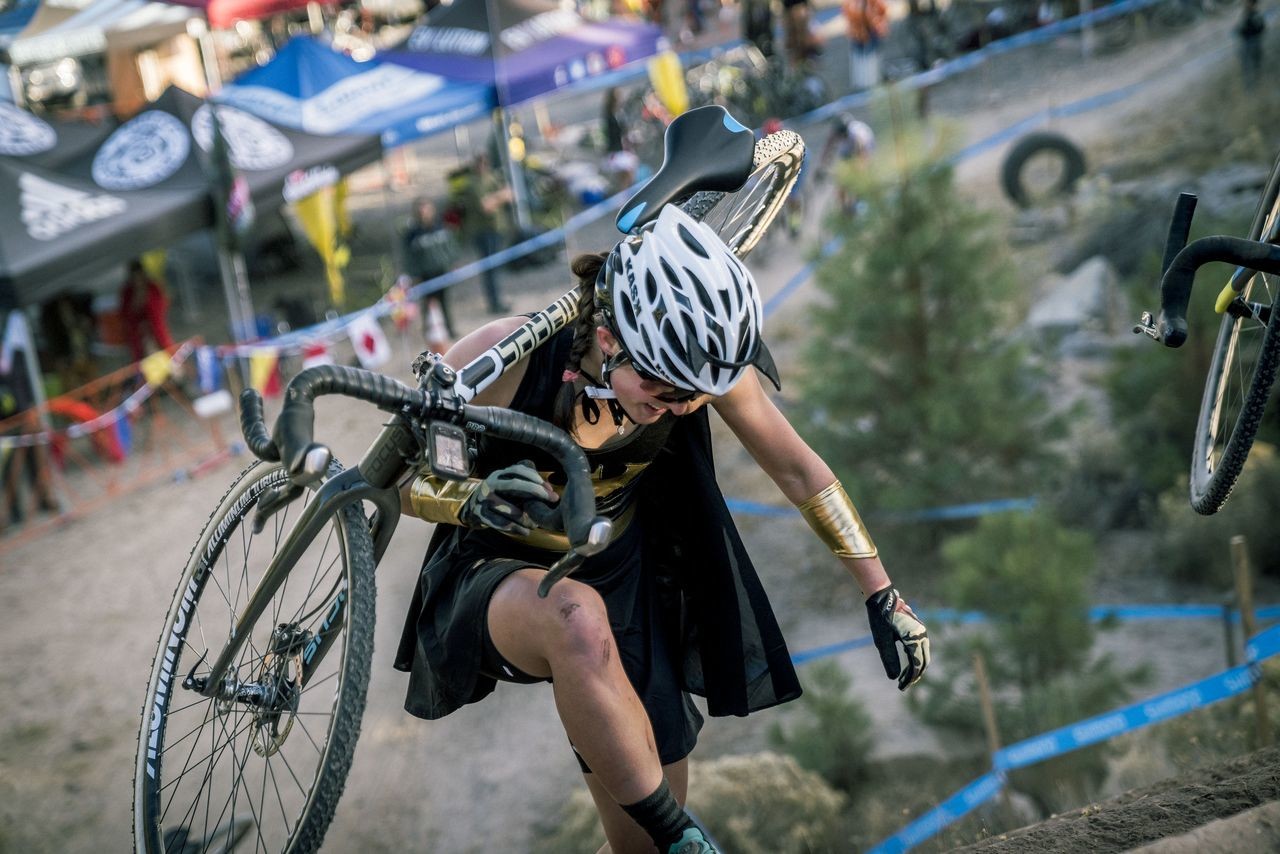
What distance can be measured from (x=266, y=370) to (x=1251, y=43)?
11639mm

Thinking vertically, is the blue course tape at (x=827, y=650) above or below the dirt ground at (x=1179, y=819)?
below

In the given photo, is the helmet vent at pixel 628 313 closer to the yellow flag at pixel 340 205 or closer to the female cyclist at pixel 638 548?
the female cyclist at pixel 638 548

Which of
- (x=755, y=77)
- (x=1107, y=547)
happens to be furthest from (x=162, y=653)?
(x=755, y=77)

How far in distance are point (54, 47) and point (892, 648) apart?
14.9 m

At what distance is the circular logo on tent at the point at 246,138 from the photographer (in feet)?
35.9

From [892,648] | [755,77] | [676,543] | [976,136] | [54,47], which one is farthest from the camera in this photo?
[755,77]

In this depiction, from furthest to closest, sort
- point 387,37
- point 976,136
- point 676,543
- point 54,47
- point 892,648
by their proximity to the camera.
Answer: point 387,37
point 976,136
point 54,47
point 676,543
point 892,648

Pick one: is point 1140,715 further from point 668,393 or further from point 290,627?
point 290,627

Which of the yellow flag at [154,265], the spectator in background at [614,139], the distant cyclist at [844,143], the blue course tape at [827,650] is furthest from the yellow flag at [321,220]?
the blue course tape at [827,650]

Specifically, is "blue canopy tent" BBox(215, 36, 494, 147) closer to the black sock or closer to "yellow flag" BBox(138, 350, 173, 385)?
"yellow flag" BBox(138, 350, 173, 385)

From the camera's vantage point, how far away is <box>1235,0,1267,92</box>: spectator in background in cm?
1441

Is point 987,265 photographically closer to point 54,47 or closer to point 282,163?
point 282,163

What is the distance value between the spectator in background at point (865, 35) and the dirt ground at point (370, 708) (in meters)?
8.89

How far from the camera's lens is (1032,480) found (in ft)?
32.1
